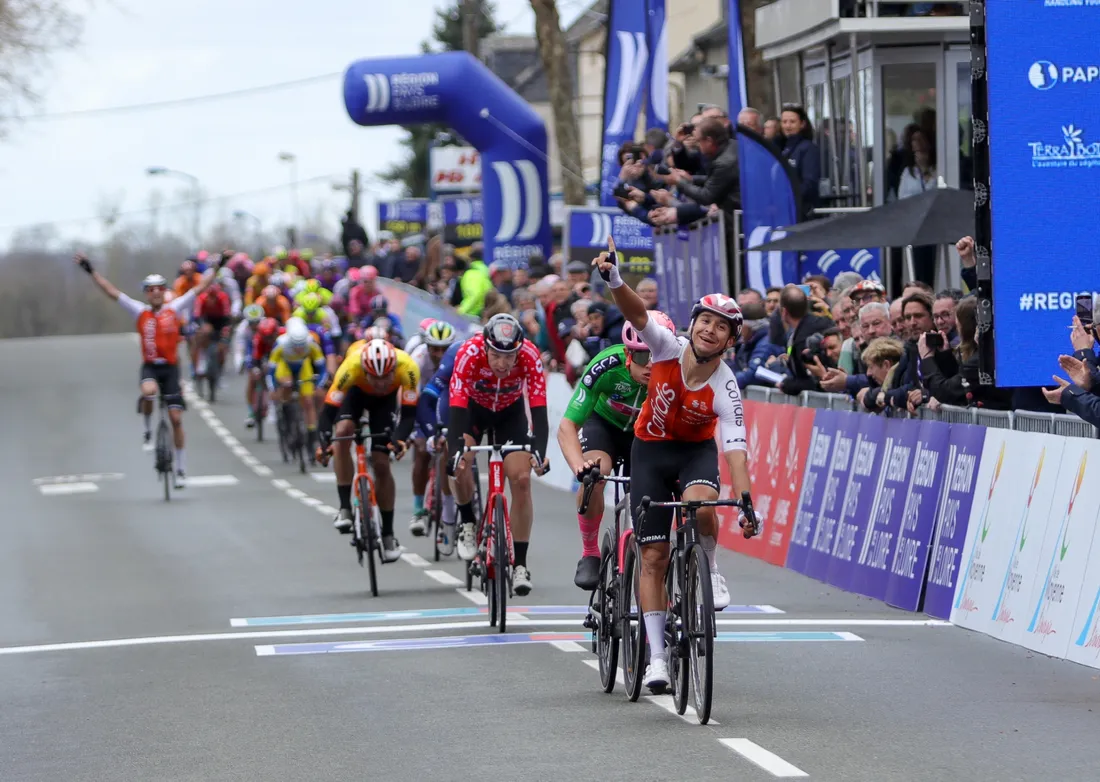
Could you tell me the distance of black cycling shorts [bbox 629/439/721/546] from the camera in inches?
362

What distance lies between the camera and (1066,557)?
36.1ft

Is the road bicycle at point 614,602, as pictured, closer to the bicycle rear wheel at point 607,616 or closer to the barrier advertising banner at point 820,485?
the bicycle rear wheel at point 607,616

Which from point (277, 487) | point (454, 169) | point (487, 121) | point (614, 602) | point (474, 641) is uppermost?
point (454, 169)

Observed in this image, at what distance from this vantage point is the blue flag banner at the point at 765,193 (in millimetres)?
19625

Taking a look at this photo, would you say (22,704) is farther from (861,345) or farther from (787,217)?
(787,217)

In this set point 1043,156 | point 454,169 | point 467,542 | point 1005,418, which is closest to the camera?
point 1005,418

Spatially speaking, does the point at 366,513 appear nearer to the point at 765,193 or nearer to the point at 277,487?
the point at 765,193

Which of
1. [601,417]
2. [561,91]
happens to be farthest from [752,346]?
[561,91]

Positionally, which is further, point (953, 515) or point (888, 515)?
point (888, 515)

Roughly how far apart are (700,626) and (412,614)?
513cm

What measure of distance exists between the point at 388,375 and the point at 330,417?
0.62m

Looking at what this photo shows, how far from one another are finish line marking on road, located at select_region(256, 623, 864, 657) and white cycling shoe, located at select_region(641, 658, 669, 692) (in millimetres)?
2557

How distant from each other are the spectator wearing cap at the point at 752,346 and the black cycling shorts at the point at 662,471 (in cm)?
836

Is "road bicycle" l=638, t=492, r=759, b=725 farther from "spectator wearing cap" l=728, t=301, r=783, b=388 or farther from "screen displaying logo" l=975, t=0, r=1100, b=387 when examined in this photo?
"spectator wearing cap" l=728, t=301, r=783, b=388
